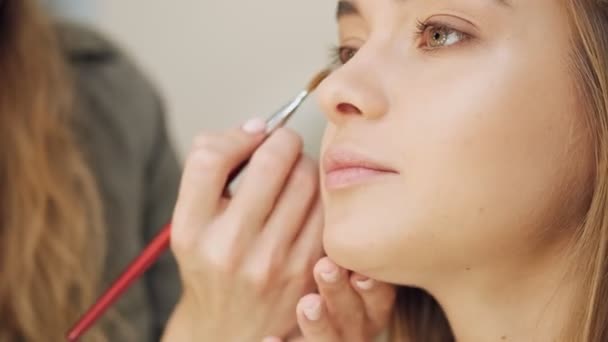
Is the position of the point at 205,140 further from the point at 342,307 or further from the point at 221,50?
the point at 221,50

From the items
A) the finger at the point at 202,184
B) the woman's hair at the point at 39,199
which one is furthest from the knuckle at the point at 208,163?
the woman's hair at the point at 39,199

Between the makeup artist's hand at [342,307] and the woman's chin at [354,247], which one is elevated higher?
the woman's chin at [354,247]

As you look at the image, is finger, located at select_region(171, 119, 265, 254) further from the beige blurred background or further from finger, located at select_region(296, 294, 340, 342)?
the beige blurred background

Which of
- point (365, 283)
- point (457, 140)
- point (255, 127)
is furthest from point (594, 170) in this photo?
point (255, 127)

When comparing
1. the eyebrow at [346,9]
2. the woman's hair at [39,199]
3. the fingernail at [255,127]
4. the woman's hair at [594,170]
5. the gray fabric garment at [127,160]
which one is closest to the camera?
the woman's hair at [594,170]

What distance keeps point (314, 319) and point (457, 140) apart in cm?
21

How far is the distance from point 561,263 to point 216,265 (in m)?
0.29

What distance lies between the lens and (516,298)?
0.67 meters

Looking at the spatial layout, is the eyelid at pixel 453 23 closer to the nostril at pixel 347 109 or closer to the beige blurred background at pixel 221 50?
the nostril at pixel 347 109

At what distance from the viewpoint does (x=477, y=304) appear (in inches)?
26.9

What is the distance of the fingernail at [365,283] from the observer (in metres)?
0.73

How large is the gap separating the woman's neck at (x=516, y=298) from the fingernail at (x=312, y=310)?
0.10 metres

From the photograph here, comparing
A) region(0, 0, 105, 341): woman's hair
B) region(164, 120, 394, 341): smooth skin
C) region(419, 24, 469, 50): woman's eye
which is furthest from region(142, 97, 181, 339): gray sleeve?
region(419, 24, 469, 50): woman's eye

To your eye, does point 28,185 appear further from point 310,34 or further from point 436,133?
point 436,133
